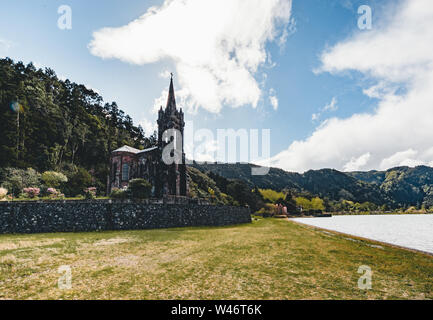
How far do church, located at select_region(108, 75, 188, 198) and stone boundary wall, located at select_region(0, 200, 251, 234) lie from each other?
54.2ft

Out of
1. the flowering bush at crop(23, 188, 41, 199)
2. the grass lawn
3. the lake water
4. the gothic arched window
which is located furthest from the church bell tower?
the grass lawn

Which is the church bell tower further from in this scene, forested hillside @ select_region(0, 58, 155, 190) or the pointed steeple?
forested hillside @ select_region(0, 58, 155, 190)

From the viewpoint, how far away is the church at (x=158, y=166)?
1602 inches

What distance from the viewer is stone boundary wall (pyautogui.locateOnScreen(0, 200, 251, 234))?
59.8ft

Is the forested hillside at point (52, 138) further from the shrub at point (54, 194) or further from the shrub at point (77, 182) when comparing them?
the shrub at point (54, 194)

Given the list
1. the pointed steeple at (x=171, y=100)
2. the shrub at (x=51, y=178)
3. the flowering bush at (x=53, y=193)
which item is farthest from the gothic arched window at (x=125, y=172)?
the pointed steeple at (x=171, y=100)

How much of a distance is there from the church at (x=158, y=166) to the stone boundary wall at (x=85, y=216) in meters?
16.5

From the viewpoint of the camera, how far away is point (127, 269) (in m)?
7.28

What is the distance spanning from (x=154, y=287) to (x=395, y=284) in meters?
6.86

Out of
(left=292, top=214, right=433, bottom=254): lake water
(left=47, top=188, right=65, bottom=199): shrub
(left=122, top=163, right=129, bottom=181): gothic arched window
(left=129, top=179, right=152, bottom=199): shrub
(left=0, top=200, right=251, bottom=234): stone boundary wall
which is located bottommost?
(left=292, top=214, right=433, bottom=254): lake water

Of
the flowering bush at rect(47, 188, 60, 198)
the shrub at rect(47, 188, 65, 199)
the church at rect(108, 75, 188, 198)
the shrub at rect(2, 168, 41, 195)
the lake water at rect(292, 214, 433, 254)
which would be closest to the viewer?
the lake water at rect(292, 214, 433, 254)
